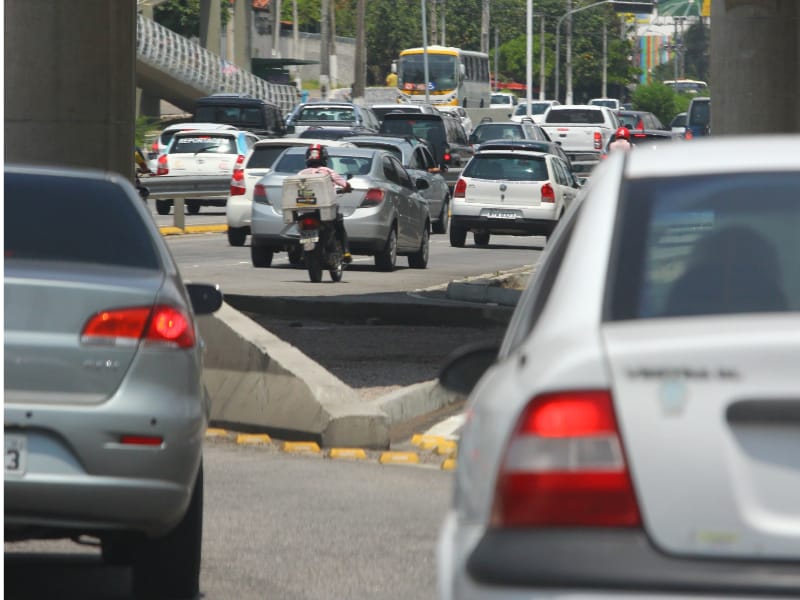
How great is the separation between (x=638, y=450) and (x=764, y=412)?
0.24 metres

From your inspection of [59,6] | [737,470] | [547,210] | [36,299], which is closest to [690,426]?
[737,470]

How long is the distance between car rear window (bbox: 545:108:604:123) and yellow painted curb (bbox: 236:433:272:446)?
49.2m

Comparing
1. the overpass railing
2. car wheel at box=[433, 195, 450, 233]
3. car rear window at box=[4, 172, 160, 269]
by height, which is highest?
the overpass railing

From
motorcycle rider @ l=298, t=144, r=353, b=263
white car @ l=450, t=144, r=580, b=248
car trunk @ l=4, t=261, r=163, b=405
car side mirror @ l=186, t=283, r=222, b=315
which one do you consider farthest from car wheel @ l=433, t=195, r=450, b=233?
car trunk @ l=4, t=261, r=163, b=405

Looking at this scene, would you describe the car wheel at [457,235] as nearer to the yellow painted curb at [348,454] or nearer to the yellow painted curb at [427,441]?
the yellow painted curb at [427,441]

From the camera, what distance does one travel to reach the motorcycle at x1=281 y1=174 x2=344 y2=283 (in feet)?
75.3

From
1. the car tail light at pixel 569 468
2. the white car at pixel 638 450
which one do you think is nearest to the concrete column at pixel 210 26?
the white car at pixel 638 450

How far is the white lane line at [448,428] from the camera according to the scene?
1180cm

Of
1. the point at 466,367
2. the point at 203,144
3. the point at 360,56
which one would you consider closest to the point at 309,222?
the point at 203,144

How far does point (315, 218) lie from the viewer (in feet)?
76.8

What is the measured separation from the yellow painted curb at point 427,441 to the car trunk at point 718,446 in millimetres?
7706

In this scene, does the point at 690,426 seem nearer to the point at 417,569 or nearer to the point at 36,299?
the point at 36,299

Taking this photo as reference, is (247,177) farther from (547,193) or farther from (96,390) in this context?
(96,390)

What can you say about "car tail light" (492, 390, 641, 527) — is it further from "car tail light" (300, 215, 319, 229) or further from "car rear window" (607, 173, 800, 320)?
"car tail light" (300, 215, 319, 229)
